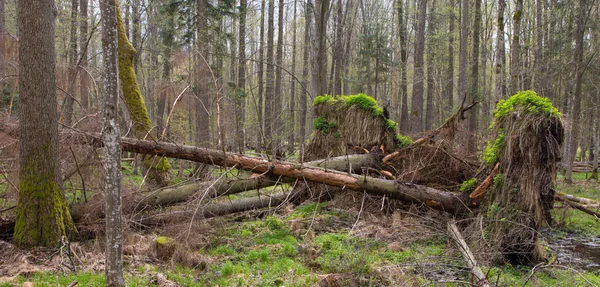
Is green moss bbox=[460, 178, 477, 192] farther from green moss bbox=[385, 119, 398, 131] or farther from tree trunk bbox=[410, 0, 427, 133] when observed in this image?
tree trunk bbox=[410, 0, 427, 133]

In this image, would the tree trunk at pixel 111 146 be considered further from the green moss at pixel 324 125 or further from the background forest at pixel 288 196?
the green moss at pixel 324 125

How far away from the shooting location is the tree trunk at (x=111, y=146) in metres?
4.23

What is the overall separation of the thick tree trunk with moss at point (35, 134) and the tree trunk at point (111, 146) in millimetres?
1930

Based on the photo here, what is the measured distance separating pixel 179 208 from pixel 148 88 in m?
15.5

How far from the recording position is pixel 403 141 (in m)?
10.3

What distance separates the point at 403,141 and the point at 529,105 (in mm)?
3906

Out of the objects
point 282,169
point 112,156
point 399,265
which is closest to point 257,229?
point 282,169

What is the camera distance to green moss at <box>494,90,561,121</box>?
253 inches

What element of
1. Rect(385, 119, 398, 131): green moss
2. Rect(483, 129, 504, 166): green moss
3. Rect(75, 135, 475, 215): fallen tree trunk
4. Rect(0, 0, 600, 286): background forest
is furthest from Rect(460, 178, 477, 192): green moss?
Rect(385, 119, 398, 131): green moss

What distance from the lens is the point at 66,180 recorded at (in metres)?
7.64

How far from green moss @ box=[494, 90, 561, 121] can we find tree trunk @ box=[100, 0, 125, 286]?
20.3ft

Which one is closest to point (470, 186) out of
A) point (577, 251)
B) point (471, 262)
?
point (577, 251)

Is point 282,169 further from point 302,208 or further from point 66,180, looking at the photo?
point 66,180

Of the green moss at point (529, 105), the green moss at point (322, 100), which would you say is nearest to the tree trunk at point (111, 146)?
the green moss at point (529, 105)
